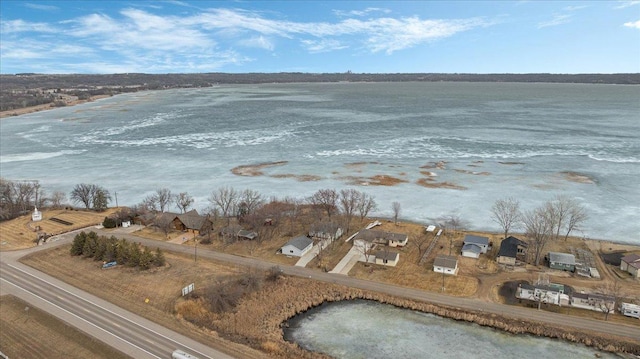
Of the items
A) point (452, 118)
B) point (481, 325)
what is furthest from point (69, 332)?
point (452, 118)

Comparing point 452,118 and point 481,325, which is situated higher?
point 452,118

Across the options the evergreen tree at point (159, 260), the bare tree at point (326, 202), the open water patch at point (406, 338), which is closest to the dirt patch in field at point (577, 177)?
the bare tree at point (326, 202)

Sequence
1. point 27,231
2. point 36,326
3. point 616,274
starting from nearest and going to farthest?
point 36,326, point 616,274, point 27,231

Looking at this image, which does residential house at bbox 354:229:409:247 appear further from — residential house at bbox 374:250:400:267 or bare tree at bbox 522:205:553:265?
bare tree at bbox 522:205:553:265

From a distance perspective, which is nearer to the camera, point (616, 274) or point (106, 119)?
point (616, 274)

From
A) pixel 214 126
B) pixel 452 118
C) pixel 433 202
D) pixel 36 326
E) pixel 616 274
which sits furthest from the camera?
pixel 452 118

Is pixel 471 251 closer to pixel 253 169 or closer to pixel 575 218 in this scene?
pixel 575 218

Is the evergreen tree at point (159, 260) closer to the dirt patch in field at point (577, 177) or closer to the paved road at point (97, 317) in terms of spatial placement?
the paved road at point (97, 317)

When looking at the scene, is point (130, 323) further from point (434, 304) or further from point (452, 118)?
point (452, 118)
